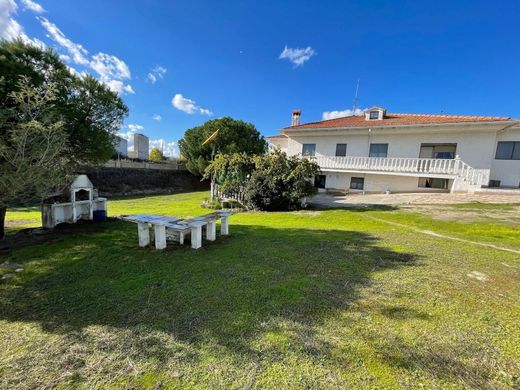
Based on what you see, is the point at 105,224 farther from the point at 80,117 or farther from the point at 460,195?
the point at 460,195

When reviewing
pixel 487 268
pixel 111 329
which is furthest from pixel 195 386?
pixel 487 268

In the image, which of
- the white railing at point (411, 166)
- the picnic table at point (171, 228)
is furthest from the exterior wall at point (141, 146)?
the picnic table at point (171, 228)

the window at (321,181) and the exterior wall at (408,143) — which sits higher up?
the exterior wall at (408,143)

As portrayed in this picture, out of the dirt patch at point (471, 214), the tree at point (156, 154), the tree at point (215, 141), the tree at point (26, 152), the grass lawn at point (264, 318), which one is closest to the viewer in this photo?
the grass lawn at point (264, 318)

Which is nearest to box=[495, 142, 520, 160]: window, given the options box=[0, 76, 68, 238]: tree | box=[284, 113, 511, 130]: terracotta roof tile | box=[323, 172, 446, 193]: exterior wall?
box=[284, 113, 511, 130]: terracotta roof tile

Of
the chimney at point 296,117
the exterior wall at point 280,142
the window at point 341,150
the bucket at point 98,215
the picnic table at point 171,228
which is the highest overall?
the chimney at point 296,117

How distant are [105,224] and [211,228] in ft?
14.3

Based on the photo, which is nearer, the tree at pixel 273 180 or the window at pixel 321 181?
the tree at pixel 273 180

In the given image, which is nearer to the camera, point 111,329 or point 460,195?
point 111,329

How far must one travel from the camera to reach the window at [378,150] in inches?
695

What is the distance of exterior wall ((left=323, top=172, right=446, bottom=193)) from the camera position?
16.7 metres

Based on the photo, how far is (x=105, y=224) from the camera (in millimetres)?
7801

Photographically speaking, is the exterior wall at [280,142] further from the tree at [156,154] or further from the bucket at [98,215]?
the tree at [156,154]

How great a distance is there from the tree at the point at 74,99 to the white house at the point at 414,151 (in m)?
14.8
